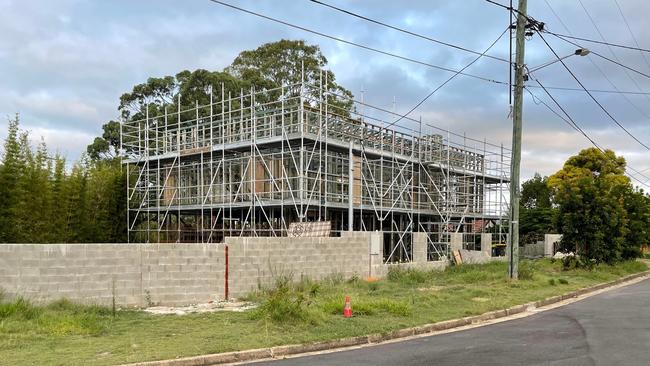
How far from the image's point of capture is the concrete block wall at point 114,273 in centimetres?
1249

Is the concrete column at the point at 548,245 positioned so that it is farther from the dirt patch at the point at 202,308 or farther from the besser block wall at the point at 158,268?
the dirt patch at the point at 202,308

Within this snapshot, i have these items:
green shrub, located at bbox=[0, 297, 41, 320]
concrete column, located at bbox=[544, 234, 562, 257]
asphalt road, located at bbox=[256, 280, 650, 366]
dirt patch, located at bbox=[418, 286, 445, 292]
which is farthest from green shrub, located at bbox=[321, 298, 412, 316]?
concrete column, located at bbox=[544, 234, 562, 257]

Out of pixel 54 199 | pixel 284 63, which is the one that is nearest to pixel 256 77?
pixel 284 63

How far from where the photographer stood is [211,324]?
1125 centimetres

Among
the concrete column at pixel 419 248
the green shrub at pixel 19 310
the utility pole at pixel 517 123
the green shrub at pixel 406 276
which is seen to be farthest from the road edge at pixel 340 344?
the concrete column at pixel 419 248

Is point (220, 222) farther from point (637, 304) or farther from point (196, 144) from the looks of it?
point (637, 304)

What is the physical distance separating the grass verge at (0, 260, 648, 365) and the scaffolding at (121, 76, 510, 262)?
8.22 m

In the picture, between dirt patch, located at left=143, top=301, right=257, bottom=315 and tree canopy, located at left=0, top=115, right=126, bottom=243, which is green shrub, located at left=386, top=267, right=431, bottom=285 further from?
tree canopy, located at left=0, top=115, right=126, bottom=243

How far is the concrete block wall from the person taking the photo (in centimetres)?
1249

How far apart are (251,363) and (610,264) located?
23282mm

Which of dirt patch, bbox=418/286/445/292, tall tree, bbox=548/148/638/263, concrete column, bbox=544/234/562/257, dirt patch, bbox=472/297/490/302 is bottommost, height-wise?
concrete column, bbox=544/234/562/257

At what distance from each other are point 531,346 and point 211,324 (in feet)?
19.9

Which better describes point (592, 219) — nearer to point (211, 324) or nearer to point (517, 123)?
point (517, 123)

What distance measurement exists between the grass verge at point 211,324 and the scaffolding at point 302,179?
8217 mm
